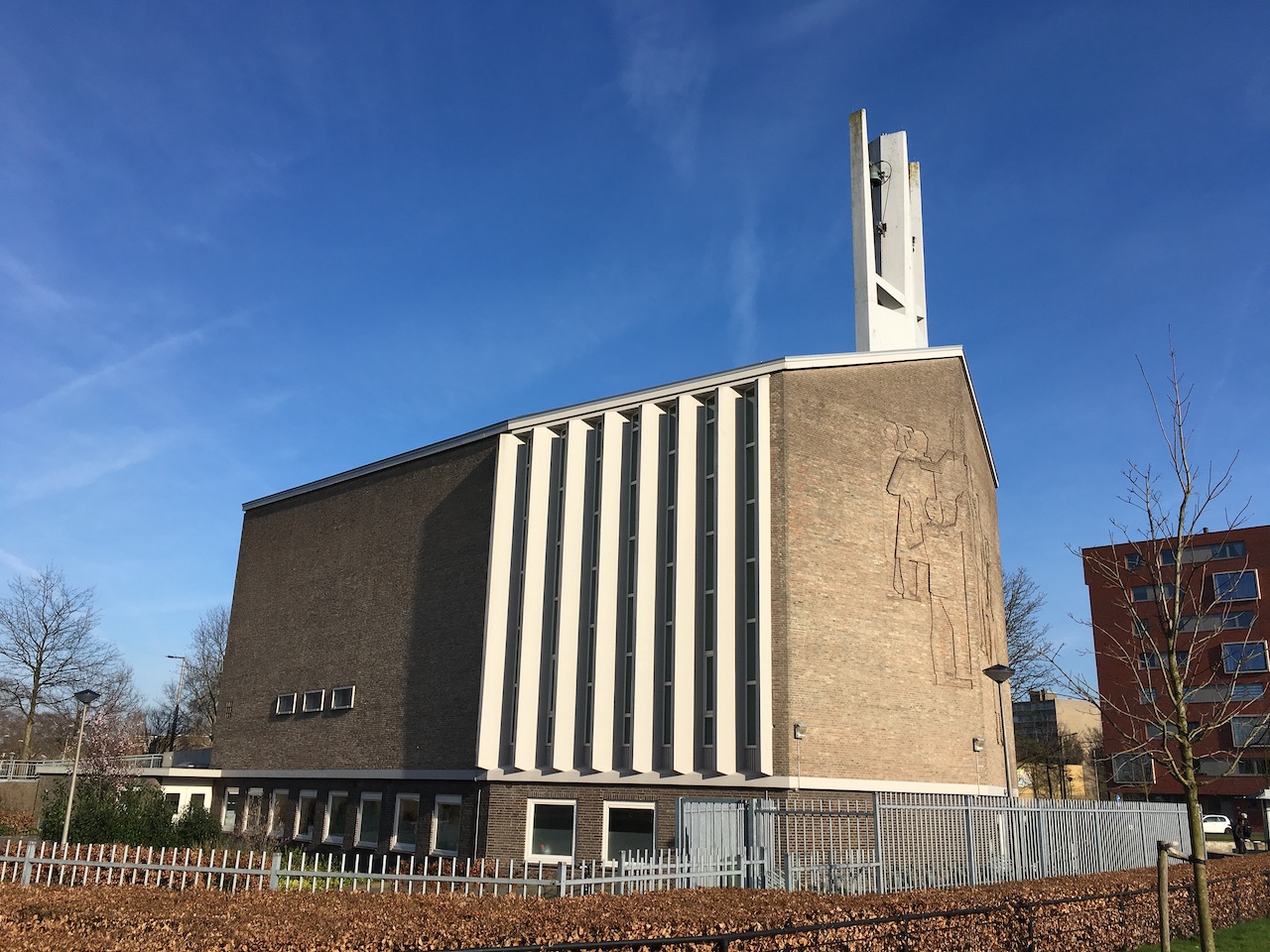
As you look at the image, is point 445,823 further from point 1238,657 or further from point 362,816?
point 1238,657

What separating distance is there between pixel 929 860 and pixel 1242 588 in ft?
204

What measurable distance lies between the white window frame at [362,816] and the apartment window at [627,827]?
28.8 feet

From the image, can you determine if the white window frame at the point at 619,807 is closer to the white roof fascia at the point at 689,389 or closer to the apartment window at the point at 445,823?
the apartment window at the point at 445,823

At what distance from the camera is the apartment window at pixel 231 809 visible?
36.4 meters

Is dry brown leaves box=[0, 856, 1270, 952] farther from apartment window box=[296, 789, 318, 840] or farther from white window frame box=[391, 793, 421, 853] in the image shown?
apartment window box=[296, 789, 318, 840]

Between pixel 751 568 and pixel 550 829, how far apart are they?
27.9ft

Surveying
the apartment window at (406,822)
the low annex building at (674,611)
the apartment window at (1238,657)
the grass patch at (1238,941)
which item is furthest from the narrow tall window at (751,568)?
the apartment window at (1238,657)

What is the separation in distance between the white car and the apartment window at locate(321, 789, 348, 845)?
43.3m

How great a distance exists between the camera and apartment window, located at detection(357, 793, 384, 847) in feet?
99.6

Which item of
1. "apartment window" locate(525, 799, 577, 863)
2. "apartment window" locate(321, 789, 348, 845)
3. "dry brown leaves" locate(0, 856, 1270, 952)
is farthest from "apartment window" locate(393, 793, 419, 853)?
"dry brown leaves" locate(0, 856, 1270, 952)

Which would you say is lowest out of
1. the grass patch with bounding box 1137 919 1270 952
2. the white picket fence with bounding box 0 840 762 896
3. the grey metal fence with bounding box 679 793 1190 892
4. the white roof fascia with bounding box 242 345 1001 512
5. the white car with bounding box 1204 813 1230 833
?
the grass patch with bounding box 1137 919 1270 952

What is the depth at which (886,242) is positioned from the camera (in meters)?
33.9

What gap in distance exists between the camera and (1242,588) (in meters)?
66.7

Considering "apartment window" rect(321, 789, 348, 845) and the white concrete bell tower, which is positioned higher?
A: the white concrete bell tower
